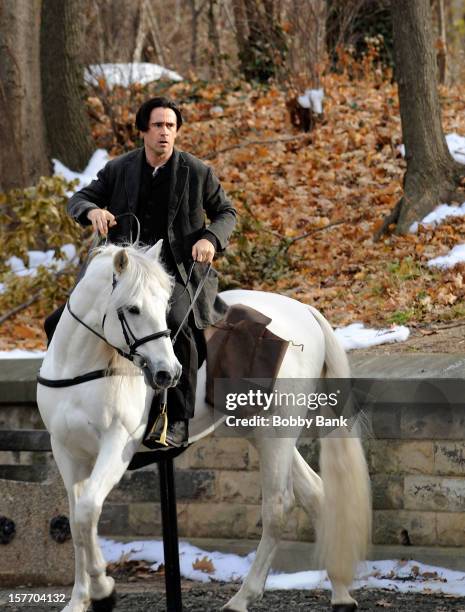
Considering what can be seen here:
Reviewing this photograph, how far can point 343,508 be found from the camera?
246 inches

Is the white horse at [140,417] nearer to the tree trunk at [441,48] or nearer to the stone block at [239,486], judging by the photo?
the stone block at [239,486]

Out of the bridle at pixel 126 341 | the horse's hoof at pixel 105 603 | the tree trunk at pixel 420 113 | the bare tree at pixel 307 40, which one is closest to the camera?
the bridle at pixel 126 341

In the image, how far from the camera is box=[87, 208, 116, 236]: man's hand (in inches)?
227

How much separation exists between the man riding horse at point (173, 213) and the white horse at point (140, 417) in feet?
0.79

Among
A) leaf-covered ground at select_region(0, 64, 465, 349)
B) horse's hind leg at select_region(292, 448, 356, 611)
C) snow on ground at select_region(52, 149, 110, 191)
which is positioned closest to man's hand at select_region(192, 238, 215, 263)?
horse's hind leg at select_region(292, 448, 356, 611)

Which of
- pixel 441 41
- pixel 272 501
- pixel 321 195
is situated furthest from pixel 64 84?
pixel 272 501

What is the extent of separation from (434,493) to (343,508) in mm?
1026

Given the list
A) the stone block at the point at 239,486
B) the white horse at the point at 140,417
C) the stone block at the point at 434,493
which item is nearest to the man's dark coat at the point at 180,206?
the white horse at the point at 140,417

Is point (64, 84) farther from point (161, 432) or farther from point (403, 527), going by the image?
point (161, 432)

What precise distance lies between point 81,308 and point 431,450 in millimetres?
2594

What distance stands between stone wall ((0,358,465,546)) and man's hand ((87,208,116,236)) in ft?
7.23

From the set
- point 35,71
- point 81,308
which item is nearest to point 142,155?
point 81,308

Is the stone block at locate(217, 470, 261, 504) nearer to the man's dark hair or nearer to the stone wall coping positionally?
the stone wall coping

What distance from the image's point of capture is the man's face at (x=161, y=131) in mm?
5977
